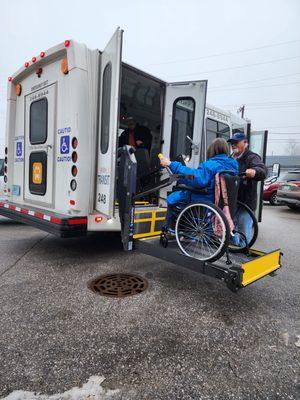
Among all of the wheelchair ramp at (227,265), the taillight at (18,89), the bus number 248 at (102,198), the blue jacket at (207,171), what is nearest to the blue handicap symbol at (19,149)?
the taillight at (18,89)

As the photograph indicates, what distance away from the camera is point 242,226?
391cm

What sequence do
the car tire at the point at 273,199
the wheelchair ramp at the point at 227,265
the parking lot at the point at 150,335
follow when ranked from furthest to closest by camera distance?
the car tire at the point at 273,199 < the wheelchair ramp at the point at 227,265 < the parking lot at the point at 150,335

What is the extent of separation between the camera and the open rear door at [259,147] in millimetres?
5883

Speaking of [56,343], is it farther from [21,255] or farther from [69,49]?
[69,49]

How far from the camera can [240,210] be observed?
13.0 ft

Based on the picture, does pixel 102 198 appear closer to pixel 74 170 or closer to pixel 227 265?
pixel 74 170

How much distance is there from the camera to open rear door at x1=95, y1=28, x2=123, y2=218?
11.1ft

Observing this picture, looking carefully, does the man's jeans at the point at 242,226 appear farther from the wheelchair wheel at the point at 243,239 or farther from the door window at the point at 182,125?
the door window at the point at 182,125

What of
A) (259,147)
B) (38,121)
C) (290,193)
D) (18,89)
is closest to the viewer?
(38,121)

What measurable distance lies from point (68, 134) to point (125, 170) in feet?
3.49

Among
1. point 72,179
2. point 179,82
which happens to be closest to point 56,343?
point 72,179

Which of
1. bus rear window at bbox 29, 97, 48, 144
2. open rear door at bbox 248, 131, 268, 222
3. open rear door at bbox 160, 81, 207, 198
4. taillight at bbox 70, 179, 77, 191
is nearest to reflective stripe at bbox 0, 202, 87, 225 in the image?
taillight at bbox 70, 179, 77, 191

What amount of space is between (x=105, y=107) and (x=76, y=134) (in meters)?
0.51

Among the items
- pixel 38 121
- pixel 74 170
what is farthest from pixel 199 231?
pixel 38 121
